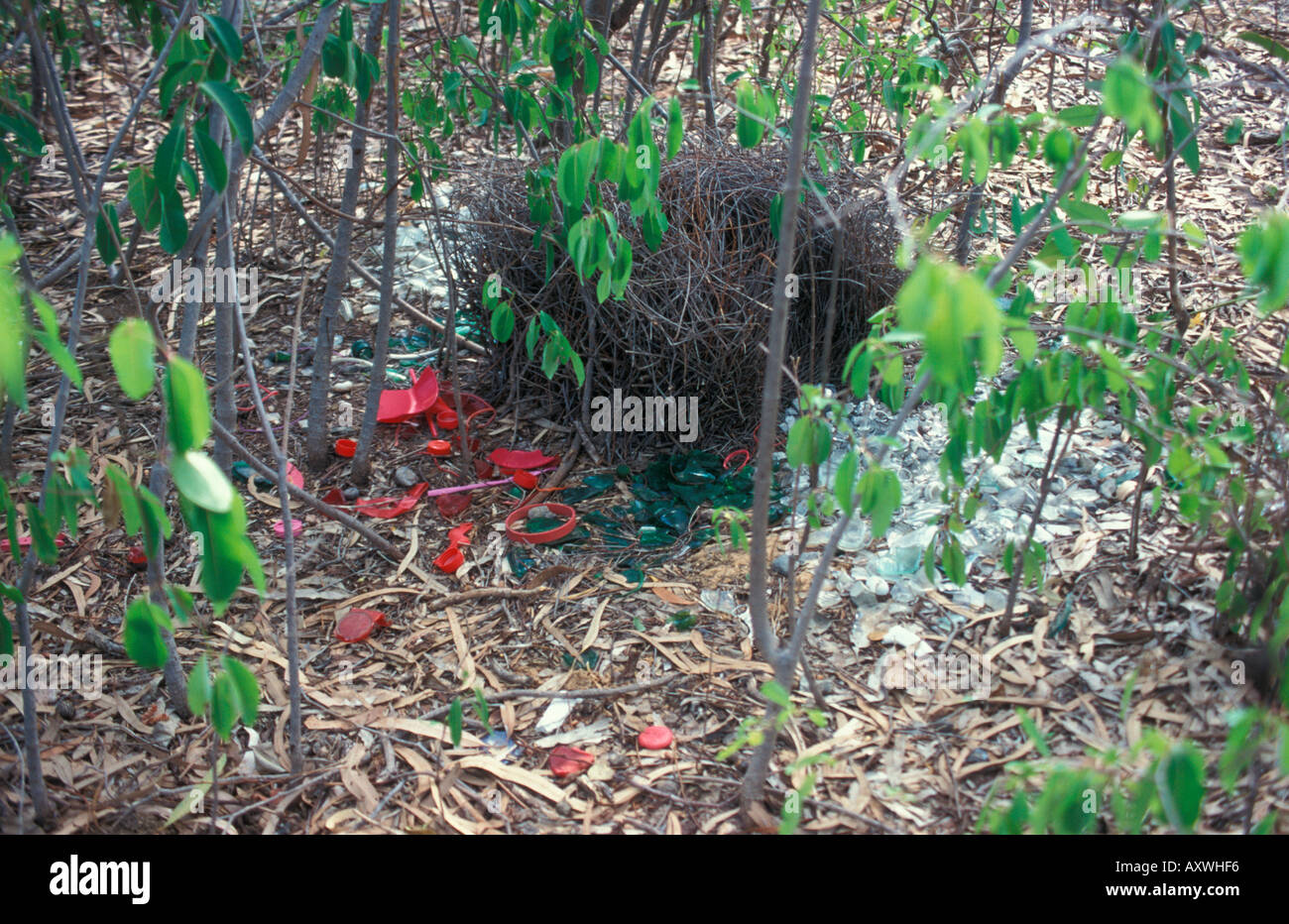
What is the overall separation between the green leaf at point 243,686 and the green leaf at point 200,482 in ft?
1.26

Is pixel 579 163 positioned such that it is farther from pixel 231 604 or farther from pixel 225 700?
pixel 231 604

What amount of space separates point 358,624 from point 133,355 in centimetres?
126

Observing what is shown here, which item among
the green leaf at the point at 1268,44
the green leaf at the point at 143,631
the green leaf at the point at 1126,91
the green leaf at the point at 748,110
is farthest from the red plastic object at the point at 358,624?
the green leaf at the point at 1268,44

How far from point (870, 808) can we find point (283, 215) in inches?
133

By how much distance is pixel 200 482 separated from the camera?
0.99 meters

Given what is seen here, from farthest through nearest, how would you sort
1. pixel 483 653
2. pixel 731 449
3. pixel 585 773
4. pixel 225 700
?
pixel 731 449
pixel 483 653
pixel 585 773
pixel 225 700

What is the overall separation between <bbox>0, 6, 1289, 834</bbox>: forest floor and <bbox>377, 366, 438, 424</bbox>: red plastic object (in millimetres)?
309

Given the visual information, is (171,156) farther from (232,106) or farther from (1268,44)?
(1268,44)

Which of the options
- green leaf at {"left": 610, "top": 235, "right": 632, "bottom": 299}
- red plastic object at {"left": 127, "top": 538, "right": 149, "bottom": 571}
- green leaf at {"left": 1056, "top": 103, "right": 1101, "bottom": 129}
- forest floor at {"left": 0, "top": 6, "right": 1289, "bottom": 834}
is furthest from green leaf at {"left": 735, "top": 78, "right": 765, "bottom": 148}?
red plastic object at {"left": 127, "top": 538, "right": 149, "bottom": 571}

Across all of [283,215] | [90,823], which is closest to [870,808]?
[90,823]

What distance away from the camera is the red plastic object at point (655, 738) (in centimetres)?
187

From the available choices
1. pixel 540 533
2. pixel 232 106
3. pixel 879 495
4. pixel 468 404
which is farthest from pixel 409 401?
pixel 879 495

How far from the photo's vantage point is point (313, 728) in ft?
6.37

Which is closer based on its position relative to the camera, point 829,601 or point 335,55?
point 335,55
